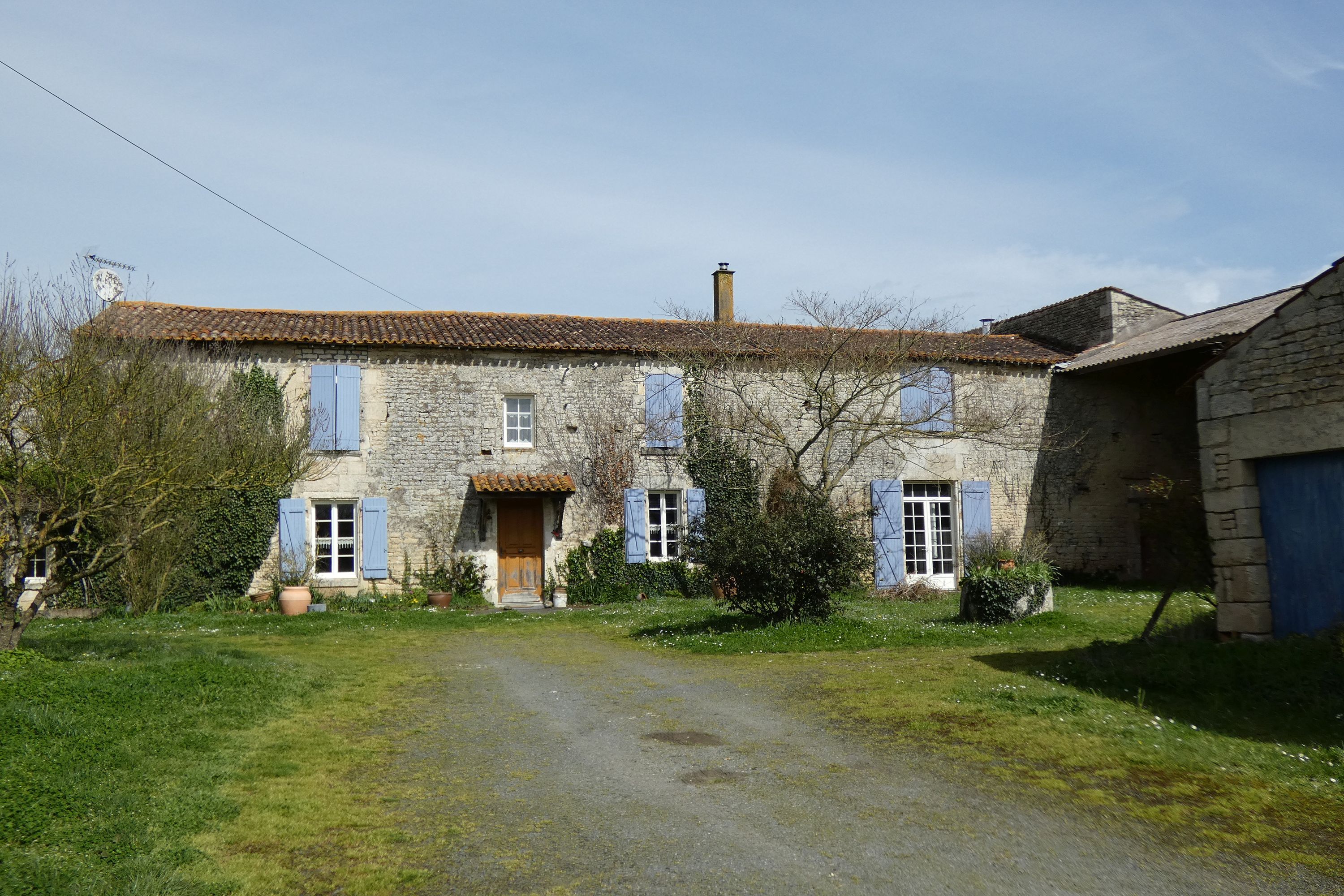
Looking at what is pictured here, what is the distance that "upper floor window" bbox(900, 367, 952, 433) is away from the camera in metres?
18.6

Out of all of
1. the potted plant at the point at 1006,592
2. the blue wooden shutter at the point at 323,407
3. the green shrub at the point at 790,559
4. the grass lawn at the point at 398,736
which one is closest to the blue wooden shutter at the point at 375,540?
the blue wooden shutter at the point at 323,407

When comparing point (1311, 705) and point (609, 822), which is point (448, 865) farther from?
point (1311, 705)

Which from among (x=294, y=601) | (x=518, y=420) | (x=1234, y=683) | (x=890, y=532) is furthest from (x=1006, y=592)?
(x=294, y=601)

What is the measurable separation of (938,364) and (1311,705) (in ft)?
40.0

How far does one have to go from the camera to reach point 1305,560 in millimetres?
7922

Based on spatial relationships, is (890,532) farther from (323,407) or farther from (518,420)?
(323,407)

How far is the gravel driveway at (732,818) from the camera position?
3.97 meters

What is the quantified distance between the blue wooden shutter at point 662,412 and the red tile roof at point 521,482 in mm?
1832

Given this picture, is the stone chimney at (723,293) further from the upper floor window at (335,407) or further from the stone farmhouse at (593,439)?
the upper floor window at (335,407)

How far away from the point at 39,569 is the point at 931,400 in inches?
638

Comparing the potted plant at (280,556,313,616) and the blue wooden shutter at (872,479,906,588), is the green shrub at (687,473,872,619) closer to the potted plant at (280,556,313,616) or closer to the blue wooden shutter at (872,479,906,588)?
the blue wooden shutter at (872,479,906,588)

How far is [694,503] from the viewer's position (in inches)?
698

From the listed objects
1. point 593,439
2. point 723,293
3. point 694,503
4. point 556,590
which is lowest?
point 556,590

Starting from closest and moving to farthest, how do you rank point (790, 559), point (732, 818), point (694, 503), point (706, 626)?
point (732, 818) < point (790, 559) < point (706, 626) < point (694, 503)
